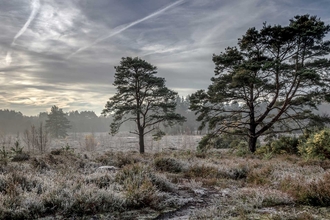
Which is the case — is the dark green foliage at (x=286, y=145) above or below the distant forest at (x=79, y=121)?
below

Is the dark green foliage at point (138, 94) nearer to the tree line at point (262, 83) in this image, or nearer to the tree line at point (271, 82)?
the tree line at point (262, 83)

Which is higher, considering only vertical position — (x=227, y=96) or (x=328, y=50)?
(x=328, y=50)

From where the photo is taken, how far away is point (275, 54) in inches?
599

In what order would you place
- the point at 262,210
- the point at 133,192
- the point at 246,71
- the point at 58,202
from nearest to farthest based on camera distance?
the point at 262,210
the point at 58,202
the point at 133,192
the point at 246,71

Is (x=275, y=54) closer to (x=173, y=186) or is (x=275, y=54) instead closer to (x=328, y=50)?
(x=328, y=50)

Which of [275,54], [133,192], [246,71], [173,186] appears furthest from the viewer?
[275,54]

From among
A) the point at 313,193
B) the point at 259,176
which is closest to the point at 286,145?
the point at 259,176

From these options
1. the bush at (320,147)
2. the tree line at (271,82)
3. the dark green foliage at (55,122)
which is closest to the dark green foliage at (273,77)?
the tree line at (271,82)

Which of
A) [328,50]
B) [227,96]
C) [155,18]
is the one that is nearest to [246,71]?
[227,96]

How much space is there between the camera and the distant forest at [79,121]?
92.3 meters

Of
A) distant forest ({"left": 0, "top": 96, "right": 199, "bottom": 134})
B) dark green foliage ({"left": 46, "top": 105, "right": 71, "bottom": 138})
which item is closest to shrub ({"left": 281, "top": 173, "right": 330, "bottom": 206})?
dark green foliage ({"left": 46, "top": 105, "right": 71, "bottom": 138})

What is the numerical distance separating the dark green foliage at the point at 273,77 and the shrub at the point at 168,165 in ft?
25.5

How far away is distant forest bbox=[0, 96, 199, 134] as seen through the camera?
92.3 meters

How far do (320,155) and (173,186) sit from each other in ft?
28.6
